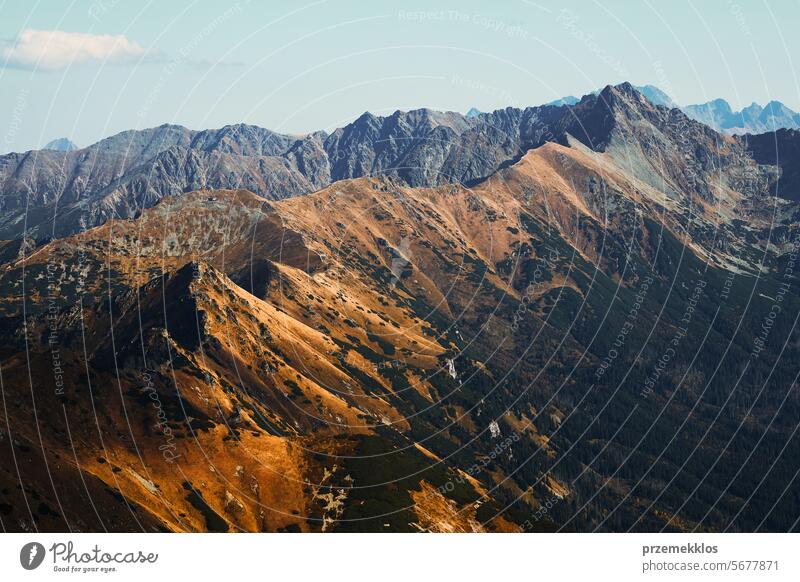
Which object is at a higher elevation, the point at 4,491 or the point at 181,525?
the point at 4,491

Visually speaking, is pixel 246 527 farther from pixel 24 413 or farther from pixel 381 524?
pixel 24 413
